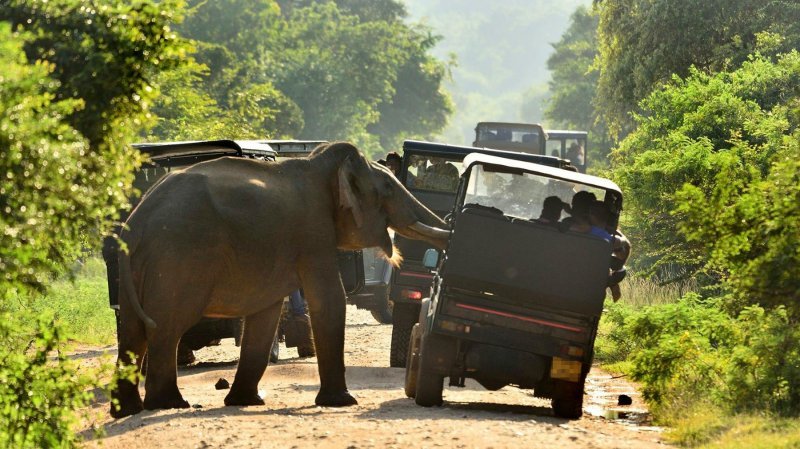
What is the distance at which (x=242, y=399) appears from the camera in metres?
15.1

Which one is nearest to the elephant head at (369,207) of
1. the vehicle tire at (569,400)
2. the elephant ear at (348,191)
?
the elephant ear at (348,191)

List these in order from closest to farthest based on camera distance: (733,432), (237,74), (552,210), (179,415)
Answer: (733,432) → (179,415) → (552,210) → (237,74)

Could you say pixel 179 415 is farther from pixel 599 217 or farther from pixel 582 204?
pixel 599 217

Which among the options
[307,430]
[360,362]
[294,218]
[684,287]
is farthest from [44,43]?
[684,287]

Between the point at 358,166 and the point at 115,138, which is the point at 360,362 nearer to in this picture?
the point at 358,166

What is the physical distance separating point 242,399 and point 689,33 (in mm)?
22354

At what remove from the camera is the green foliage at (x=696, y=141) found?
22047 millimetres

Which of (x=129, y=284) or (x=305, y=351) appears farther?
(x=305, y=351)

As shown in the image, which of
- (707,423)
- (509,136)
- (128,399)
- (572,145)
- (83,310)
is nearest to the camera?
(707,423)

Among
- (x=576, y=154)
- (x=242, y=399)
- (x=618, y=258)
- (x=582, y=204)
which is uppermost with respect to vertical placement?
(x=576, y=154)

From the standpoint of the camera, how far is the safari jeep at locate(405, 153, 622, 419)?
14172 mm

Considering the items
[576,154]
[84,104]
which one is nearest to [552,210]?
[84,104]

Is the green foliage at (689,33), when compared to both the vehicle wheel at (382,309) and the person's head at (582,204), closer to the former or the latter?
the vehicle wheel at (382,309)

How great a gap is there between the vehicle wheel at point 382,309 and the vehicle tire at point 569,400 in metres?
12.5
